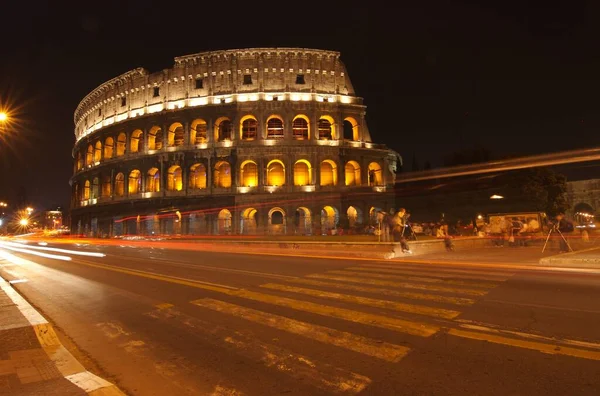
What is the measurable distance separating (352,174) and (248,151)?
1198 cm

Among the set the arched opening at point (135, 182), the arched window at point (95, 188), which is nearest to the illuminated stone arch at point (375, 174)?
the arched opening at point (135, 182)

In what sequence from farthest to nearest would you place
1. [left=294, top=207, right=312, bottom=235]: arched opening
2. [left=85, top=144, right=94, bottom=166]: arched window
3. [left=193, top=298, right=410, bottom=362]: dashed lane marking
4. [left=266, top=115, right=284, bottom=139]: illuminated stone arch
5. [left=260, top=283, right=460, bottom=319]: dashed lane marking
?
1. [left=85, top=144, right=94, bottom=166]: arched window
2. [left=266, top=115, right=284, bottom=139]: illuminated stone arch
3. [left=294, top=207, right=312, bottom=235]: arched opening
4. [left=260, top=283, right=460, bottom=319]: dashed lane marking
5. [left=193, top=298, right=410, bottom=362]: dashed lane marking

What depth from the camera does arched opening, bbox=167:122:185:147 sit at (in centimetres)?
4469

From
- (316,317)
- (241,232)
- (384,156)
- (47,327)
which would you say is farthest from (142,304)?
(384,156)

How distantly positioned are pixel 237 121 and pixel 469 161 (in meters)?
28.4

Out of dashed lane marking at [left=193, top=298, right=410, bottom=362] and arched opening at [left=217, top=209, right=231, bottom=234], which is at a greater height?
arched opening at [left=217, top=209, right=231, bottom=234]

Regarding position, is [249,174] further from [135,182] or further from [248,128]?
[135,182]

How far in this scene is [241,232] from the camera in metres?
38.5

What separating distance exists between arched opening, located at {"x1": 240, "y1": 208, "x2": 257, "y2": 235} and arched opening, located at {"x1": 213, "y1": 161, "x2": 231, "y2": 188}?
4.21 metres

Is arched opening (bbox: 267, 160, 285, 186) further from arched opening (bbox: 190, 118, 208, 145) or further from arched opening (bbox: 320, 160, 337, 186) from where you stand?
arched opening (bbox: 190, 118, 208, 145)

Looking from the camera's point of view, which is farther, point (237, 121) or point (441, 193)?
point (441, 193)

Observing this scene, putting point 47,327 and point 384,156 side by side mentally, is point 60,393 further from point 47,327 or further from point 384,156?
point 384,156

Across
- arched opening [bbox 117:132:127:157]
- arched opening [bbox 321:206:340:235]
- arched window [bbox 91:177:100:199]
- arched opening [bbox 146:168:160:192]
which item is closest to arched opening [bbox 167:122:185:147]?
arched opening [bbox 146:168:160:192]

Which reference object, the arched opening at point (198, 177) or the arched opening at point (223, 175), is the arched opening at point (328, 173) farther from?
the arched opening at point (198, 177)
